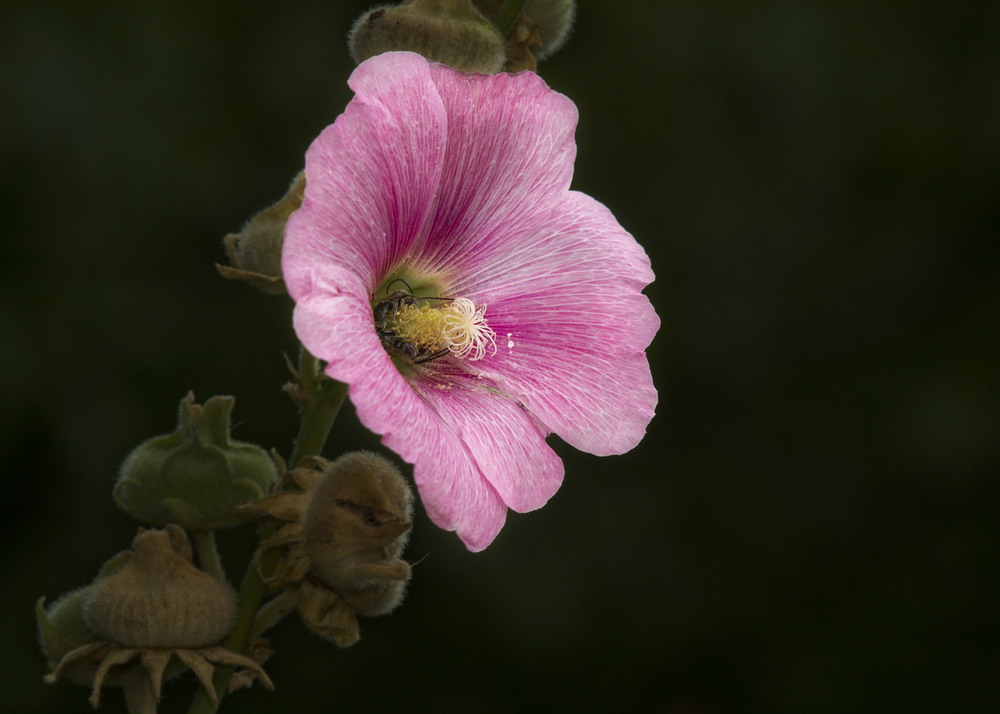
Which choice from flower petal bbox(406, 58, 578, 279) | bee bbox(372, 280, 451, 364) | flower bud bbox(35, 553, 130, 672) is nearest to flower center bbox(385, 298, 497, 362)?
bee bbox(372, 280, 451, 364)

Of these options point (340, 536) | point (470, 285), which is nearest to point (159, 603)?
point (340, 536)

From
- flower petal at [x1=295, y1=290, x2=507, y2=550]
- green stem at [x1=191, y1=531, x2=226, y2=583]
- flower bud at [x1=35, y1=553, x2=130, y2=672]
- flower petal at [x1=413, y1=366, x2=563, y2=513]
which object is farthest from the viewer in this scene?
green stem at [x1=191, y1=531, x2=226, y2=583]

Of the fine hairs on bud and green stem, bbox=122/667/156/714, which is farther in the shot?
green stem, bbox=122/667/156/714

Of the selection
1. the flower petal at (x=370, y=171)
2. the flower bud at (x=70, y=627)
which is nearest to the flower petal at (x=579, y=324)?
the flower petal at (x=370, y=171)

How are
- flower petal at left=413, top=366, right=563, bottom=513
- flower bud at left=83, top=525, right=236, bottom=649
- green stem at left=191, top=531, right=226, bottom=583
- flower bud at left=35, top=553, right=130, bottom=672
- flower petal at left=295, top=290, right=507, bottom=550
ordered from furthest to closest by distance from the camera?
green stem at left=191, top=531, right=226, bottom=583 < flower bud at left=35, top=553, right=130, bottom=672 < flower bud at left=83, top=525, right=236, bottom=649 < flower petal at left=413, top=366, right=563, bottom=513 < flower petal at left=295, top=290, right=507, bottom=550

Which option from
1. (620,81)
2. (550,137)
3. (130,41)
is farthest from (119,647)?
(620,81)

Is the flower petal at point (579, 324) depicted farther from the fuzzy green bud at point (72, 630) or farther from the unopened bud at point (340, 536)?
the fuzzy green bud at point (72, 630)

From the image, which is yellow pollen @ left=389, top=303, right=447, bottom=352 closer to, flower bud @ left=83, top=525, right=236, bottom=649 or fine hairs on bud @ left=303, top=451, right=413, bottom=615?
fine hairs on bud @ left=303, top=451, right=413, bottom=615
